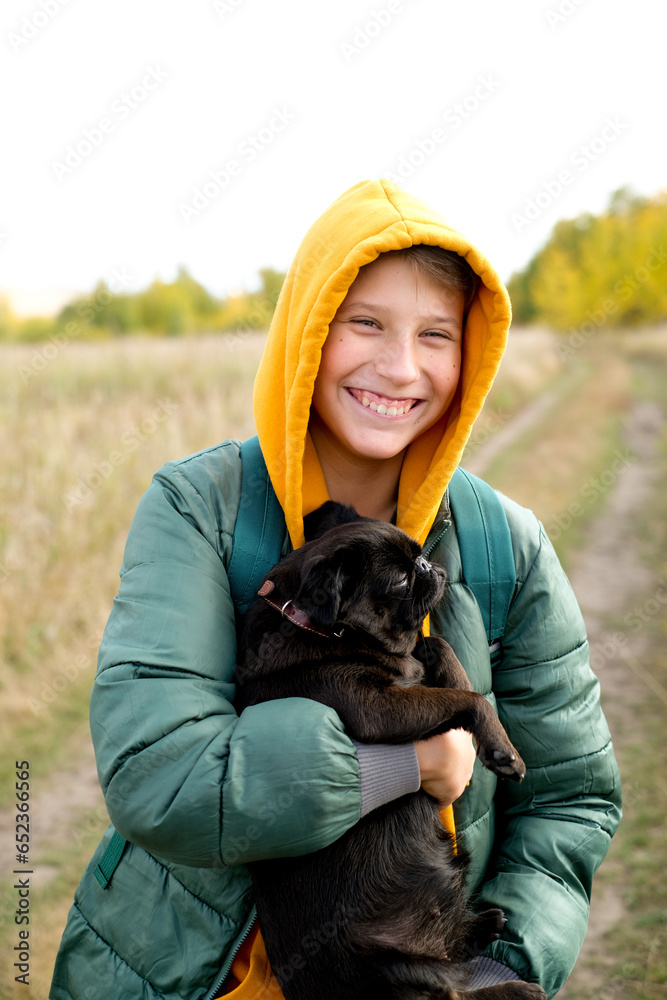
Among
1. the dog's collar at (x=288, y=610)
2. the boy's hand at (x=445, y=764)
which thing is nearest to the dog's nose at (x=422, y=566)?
the dog's collar at (x=288, y=610)

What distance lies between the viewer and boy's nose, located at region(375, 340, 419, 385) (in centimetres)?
236

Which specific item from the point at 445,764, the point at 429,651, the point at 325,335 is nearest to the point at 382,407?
the point at 325,335

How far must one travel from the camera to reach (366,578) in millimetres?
2420

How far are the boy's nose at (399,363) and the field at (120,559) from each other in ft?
10.4

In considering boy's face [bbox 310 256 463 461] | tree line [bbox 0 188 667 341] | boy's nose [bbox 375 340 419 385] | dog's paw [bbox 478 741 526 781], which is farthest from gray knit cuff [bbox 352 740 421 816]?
tree line [bbox 0 188 667 341]

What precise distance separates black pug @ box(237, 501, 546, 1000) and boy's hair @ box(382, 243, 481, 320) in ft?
2.67

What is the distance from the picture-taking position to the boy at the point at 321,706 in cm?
183

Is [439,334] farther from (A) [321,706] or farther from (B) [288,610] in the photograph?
(A) [321,706]

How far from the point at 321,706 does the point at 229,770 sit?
0.91 feet

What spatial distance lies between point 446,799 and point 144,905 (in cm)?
89

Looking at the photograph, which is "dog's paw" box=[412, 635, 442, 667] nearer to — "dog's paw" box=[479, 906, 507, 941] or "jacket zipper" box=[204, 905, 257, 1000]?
"dog's paw" box=[479, 906, 507, 941]

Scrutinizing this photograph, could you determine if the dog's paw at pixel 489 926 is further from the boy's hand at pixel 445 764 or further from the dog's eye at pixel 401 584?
the dog's eye at pixel 401 584

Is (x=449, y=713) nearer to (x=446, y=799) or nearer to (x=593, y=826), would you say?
(x=446, y=799)

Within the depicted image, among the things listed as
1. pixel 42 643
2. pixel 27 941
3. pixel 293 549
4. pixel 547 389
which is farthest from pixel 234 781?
pixel 547 389
